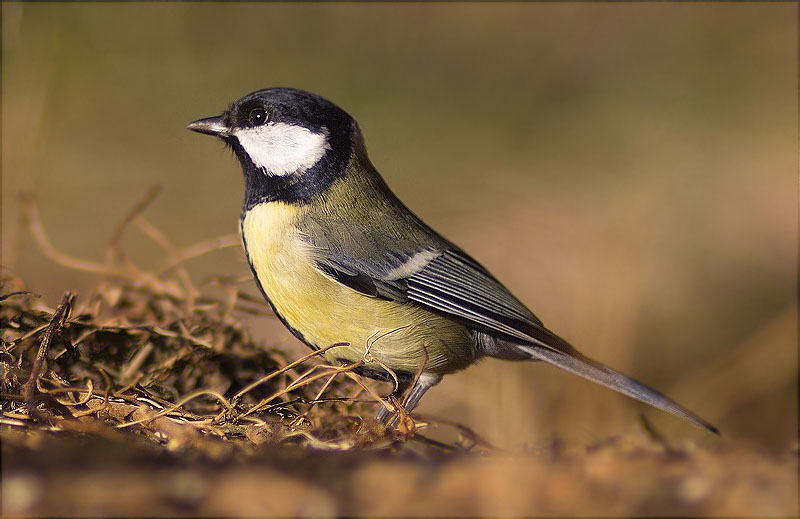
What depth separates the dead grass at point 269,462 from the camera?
2.93 feet

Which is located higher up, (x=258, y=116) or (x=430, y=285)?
(x=258, y=116)

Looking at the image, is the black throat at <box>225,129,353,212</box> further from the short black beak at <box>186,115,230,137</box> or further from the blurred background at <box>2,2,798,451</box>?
the blurred background at <box>2,2,798,451</box>

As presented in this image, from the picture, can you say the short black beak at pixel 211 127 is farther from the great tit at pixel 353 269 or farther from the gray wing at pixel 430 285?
the gray wing at pixel 430 285

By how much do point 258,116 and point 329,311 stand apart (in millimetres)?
514

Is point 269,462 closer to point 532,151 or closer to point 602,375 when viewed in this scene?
point 602,375

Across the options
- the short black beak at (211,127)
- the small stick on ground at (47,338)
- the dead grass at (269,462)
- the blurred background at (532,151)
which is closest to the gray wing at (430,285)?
the dead grass at (269,462)

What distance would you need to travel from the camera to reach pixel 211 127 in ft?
6.13

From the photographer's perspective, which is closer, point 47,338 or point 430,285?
point 47,338

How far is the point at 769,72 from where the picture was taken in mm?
5145

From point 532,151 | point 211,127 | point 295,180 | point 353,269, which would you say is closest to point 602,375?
point 353,269

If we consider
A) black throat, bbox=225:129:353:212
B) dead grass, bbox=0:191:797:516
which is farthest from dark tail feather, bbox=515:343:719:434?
black throat, bbox=225:129:353:212

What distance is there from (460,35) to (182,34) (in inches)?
83.4

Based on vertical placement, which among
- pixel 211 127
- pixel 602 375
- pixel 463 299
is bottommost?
pixel 602 375

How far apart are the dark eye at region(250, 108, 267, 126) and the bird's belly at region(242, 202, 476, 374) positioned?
207mm
